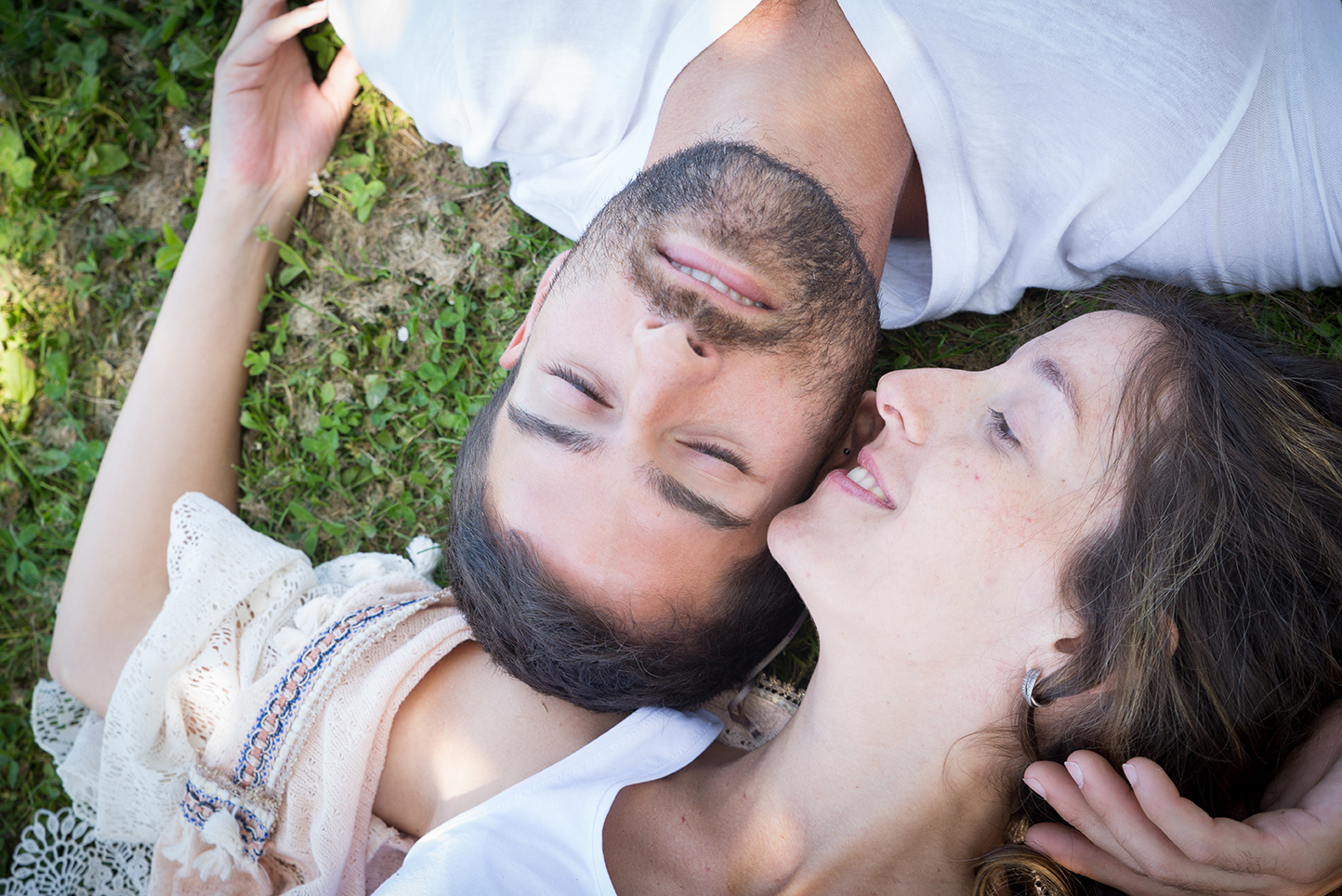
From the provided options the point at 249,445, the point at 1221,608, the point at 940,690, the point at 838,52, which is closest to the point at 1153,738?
the point at 1221,608

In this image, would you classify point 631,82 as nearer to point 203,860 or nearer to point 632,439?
point 632,439

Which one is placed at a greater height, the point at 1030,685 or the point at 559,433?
the point at 559,433

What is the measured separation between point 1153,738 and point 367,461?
2.96 m

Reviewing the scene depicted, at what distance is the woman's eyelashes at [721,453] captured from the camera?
7.51ft

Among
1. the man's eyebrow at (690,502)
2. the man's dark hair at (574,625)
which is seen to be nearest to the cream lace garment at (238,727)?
the man's dark hair at (574,625)

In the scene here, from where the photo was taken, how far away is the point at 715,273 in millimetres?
2199

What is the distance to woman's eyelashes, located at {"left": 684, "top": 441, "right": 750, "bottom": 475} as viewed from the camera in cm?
229

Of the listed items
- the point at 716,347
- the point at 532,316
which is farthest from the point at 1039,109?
the point at 532,316

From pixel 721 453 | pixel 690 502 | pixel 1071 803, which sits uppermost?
pixel 721 453

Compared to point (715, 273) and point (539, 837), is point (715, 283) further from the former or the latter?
point (539, 837)

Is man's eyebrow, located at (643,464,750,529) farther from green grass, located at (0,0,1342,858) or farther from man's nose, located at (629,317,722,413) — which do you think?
green grass, located at (0,0,1342,858)

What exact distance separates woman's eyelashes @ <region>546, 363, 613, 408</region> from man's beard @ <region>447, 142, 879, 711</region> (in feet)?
0.93

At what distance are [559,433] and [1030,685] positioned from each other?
4.48 feet

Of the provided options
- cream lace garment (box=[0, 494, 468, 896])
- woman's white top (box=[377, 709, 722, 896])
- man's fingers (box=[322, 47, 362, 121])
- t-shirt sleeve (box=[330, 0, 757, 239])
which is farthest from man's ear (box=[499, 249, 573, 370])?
man's fingers (box=[322, 47, 362, 121])
